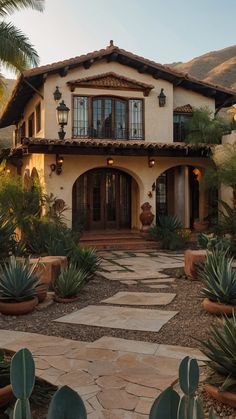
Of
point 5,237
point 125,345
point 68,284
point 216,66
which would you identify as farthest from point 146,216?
point 216,66

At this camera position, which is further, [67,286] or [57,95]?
[57,95]

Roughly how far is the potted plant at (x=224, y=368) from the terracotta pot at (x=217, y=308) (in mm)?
2609

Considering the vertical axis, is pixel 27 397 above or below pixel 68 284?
above

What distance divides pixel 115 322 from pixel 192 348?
1.53 meters

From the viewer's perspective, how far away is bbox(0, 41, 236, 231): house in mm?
15547

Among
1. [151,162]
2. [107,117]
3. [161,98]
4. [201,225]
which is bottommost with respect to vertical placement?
[201,225]

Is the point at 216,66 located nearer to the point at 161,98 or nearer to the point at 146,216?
the point at 161,98

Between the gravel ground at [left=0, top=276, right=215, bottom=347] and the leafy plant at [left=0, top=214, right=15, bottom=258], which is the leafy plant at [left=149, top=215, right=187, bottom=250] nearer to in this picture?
the gravel ground at [left=0, top=276, right=215, bottom=347]

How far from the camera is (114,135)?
16734mm

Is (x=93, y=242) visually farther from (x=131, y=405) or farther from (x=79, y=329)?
(x=131, y=405)

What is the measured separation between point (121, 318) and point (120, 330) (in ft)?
1.89

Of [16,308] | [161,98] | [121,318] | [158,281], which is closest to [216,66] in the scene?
[161,98]

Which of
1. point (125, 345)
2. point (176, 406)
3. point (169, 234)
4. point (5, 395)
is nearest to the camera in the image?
point (176, 406)

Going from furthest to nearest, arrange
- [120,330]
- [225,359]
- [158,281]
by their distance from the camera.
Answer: [158,281] < [120,330] < [225,359]
